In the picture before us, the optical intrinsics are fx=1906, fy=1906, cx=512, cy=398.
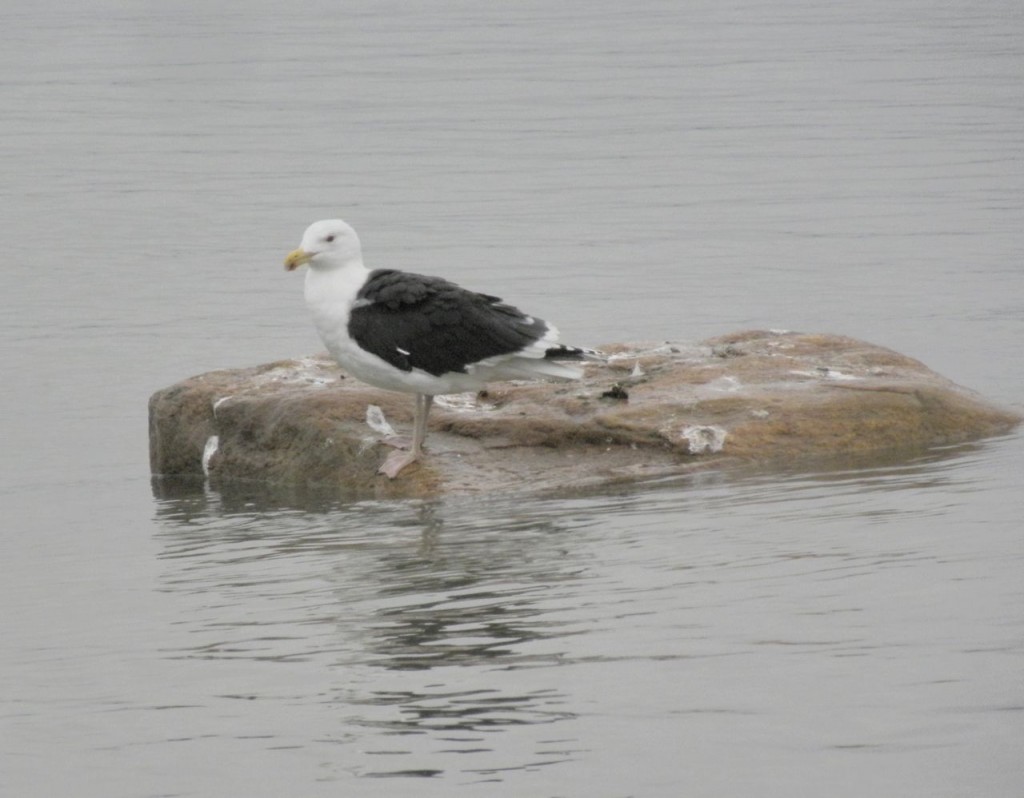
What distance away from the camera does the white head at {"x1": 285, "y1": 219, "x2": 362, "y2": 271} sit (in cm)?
1045

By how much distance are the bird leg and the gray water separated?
31 centimetres

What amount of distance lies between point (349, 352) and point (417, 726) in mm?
4104

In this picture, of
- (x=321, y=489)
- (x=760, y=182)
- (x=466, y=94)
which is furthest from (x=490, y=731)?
(x=466, y=94)

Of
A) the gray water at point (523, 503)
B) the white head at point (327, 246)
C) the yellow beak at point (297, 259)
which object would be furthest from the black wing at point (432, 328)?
the gray water at point (523, 503)

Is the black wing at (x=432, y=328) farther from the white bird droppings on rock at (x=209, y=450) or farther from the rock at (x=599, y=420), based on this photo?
the white bird droppings on rock at (x=209, y=450)

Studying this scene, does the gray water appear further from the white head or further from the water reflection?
the white head

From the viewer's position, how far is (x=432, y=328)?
10156 mm

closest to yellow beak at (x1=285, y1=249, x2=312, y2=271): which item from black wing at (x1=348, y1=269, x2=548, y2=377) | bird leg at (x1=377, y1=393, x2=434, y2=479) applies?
black wing at (x1=348, y1=269, x2=548, y2=377)

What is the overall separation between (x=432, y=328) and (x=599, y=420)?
1.12 metres

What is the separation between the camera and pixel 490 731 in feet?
20.5

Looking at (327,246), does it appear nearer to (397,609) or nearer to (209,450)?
(209,450)

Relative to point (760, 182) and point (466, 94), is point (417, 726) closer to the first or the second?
point (760, 182)

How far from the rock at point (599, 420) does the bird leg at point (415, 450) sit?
0.19ft

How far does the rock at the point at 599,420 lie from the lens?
10461mm
